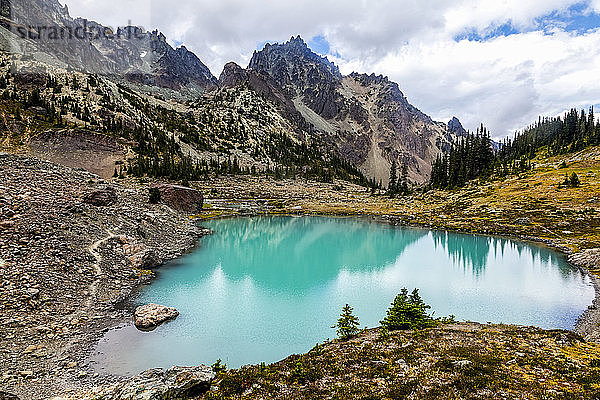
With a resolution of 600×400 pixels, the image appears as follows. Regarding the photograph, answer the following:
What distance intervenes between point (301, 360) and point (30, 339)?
588 inches

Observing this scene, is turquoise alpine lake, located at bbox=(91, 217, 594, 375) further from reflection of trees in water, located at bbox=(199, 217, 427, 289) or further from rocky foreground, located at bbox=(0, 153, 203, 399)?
rocky foreground, located at bbox=(0, 153, 203, 399)

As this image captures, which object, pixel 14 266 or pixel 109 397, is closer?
pixel 109 397

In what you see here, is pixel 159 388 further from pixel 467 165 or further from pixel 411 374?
pixel 467 165

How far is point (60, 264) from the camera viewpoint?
78.6ft

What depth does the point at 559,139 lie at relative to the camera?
441 feet

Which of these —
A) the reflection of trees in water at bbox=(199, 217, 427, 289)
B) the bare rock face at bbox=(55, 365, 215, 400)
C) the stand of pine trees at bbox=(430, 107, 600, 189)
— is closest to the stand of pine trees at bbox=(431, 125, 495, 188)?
the stand of pine trees at bbox=(430, 107, 600, 189)

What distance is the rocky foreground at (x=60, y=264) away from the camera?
15.7m

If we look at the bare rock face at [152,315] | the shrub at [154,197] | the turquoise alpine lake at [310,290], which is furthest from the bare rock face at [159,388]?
the shrub at [154,197]

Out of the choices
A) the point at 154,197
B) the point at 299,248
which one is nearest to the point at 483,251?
the point at 299,248

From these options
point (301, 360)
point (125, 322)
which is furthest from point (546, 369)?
point (125, 322)

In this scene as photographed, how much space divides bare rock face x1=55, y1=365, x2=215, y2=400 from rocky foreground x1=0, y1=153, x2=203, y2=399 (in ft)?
6.61

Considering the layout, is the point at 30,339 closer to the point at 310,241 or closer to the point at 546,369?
the point at 546,369

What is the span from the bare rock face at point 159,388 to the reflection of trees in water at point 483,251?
36.4m

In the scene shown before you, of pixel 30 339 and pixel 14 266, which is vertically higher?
pixel 14 266
